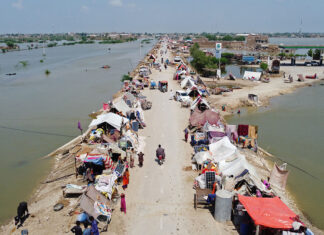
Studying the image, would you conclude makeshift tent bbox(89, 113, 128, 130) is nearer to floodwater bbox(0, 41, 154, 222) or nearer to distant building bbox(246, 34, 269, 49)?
floodwater bbox(0, 41, 154, 222)

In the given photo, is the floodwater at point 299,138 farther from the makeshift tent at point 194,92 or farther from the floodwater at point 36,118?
the floodwater at point 36,118

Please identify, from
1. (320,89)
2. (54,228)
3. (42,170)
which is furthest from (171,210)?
(320,89)

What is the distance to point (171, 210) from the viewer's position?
422 inches

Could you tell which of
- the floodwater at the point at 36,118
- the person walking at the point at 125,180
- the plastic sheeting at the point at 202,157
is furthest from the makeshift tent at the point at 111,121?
the plastic sheeting at the point at 202,157

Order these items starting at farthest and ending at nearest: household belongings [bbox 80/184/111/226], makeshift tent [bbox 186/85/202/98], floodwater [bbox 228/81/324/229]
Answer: makeshift tent [bbox 186/85/202/98], floodwater [bbox 228/81/324/229], household belongings [bbox 80/184/111/226]

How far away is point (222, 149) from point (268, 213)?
18.5 ft

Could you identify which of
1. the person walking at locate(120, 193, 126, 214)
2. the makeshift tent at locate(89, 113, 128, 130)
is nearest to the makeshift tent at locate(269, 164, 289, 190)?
the person walking at locate(120, 193, 126, 214)

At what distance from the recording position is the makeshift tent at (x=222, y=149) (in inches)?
552

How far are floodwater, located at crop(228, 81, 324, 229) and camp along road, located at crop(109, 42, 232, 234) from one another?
5.43 meters

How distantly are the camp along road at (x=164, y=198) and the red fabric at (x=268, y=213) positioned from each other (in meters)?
1.23

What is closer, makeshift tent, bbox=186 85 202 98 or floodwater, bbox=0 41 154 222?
Answer: floodwater, bbox=0 41 154 222

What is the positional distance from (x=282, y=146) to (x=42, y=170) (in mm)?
15774

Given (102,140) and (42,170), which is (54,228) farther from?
(42,170)

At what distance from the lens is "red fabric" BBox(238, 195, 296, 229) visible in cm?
859
